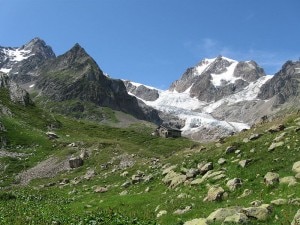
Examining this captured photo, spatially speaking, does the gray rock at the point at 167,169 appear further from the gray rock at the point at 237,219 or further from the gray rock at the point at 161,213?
the gray rock at the point at 237,219

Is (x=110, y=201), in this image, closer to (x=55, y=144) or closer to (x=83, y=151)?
(x=83, y=151)

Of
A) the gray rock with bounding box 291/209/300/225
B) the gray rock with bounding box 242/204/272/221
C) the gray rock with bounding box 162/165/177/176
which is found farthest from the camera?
the gray rock with bounding box 162/165/177/176

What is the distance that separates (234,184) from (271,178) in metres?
2.71

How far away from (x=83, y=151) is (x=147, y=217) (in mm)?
50587

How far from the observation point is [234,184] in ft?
95.6

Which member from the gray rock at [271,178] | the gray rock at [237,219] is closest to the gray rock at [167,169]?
the gray rock at [271,178]

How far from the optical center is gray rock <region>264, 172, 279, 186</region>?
88.7ft

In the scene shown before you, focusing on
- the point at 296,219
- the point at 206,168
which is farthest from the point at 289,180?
the point at 206,168

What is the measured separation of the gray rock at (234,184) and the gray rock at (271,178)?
1908mm

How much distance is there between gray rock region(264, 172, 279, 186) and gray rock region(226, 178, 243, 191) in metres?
1.91

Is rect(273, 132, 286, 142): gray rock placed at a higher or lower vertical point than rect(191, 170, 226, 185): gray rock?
higher

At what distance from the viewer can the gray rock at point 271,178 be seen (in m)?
27.0

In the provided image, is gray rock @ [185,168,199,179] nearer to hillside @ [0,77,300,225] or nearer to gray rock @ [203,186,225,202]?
hillside @ [0,77,300,225]

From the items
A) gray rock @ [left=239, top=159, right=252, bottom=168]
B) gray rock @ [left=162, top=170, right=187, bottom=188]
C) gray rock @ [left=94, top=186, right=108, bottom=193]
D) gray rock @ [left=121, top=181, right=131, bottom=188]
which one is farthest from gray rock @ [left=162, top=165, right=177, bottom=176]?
gray rock @ [left=239, top=159, right=252, bottom=168]
